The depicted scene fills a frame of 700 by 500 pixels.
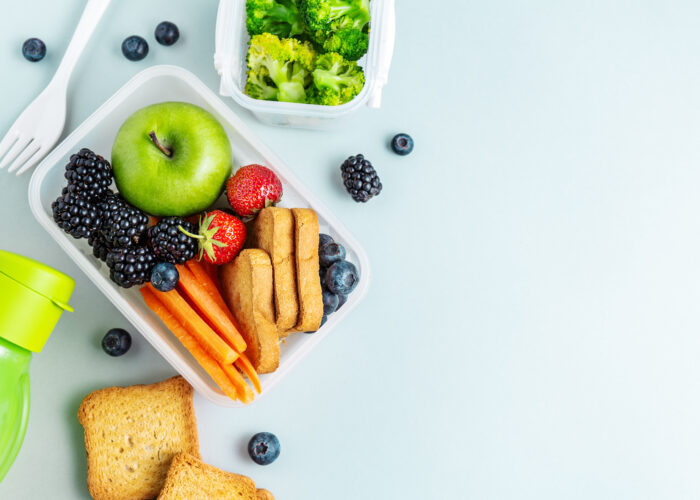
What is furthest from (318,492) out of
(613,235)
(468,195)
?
(613,235)

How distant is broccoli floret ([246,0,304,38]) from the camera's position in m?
1.04

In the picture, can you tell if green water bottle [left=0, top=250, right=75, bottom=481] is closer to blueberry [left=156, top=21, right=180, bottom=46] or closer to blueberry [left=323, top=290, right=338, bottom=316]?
blueberry [left=323, top=290, right=338, bottom=316]

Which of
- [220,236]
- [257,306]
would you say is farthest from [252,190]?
[257,306]

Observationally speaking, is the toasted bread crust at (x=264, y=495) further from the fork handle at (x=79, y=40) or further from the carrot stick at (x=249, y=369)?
the fork handle at (x=79, y=40)

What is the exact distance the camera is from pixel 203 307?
1.01 meters

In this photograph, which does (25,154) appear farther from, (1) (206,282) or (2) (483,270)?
(2) (483,270)

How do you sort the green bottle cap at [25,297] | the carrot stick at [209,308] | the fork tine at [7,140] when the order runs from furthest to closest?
the fork tine at [7,140]
the carrot stick at [209,308]
the green bottle cap at [25,297]

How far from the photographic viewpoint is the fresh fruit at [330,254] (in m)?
1.03

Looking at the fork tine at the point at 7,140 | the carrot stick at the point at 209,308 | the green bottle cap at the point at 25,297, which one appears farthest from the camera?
the fork tine at the point at 7,140

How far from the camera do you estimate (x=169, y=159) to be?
0.99 m

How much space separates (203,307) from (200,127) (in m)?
0.30

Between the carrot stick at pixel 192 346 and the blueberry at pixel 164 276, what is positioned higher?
the blueberry at pixel 164 276

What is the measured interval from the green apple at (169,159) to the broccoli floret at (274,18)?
0.18 metres

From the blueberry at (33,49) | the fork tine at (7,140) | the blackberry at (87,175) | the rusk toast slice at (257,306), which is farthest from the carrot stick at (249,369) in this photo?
the blueberry at (33,49)
